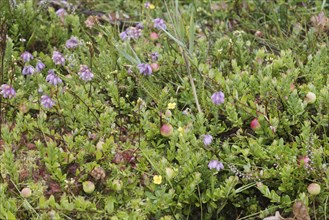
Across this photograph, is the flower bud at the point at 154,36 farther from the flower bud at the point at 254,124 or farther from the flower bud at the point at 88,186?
the flower bud at the point at 88,186

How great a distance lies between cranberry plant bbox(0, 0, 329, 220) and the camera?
262 cm

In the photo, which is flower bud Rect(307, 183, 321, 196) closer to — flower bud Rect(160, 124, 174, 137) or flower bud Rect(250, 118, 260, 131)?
flower bud Rect(250, 118, 260, 131)

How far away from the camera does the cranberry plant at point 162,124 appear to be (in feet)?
8.58

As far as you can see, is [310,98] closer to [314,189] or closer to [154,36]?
[314,189]

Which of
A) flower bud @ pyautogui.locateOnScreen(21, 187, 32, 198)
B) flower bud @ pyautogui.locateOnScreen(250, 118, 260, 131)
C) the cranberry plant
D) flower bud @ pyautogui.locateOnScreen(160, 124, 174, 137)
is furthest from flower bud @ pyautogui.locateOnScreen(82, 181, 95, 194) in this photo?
flower bud @ pyautogui.locateOnScreen(250, 118, 260, 131)

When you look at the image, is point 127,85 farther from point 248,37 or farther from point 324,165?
point 324,165

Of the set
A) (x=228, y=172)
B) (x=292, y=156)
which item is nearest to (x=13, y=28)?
(x=228, y=172)

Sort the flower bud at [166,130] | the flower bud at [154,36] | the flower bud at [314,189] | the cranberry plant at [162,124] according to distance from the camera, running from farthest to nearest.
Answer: the flower bud at [154,36] < the flower bud at [166,130] < the cranberry plant at [162,124] < the flower bud at [314,189]

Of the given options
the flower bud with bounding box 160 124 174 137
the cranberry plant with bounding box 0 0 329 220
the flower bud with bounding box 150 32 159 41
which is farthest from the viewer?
the flower bud with bounding box 150 32 159 41

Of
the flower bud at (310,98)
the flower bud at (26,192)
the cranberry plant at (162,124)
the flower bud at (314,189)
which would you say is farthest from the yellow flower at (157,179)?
the flower bud at (310,98)

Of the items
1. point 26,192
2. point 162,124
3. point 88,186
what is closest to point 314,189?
Result: point 162,124

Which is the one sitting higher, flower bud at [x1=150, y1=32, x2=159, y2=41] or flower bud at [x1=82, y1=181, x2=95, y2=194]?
flower bud at [x1=150, y1=32, x2=159, y2=41]

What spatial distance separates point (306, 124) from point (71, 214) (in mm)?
1165

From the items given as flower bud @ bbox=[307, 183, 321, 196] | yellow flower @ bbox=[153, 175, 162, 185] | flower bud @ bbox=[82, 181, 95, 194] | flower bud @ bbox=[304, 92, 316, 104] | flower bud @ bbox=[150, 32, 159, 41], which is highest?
flower bud @ bbox=[150, 32, 159, 41]
